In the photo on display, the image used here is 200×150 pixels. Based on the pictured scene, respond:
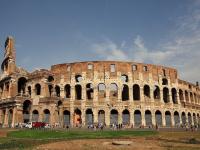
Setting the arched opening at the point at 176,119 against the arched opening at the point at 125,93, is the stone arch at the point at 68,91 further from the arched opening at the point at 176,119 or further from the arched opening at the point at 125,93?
the arched opening at the point at 176,119

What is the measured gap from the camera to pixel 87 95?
164ft

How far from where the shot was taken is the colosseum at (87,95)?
43.6 meters

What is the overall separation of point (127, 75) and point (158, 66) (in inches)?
281

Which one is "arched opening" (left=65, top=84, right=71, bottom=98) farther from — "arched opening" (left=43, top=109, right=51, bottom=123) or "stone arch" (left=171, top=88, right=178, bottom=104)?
"stone arch" (left=171, top=88, right=178, bottom=104)

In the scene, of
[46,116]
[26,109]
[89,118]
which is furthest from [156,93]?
[26,109]

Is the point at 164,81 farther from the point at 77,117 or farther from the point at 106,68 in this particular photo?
the point at 77,117

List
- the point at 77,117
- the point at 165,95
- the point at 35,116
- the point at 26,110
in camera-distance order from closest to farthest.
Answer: the point at 35,116, the point at 26,110, the point at 77,117, the point at 165,95

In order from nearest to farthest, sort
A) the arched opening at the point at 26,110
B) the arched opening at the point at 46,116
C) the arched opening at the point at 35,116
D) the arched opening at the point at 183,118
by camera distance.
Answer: the arched opening at the point at 46,116
the arched opening at the point at 26,110
the arched opening at the point at 35,116
the arched opening at the point at 183,118

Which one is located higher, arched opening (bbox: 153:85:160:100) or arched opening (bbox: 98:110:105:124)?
arched opening (bbox: 153:85:160:100)

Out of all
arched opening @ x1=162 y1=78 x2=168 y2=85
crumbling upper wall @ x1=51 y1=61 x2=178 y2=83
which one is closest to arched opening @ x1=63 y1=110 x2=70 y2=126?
crumbling upper wall @ x1=51 y1=61 x2=178 y2=83

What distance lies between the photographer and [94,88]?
151ft

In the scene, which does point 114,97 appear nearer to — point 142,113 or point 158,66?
point 142,113

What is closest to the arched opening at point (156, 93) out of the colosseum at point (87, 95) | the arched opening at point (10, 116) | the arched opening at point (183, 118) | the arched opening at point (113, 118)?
the colosseum at point (87, 95)

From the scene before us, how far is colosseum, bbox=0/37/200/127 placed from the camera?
43.6 m
